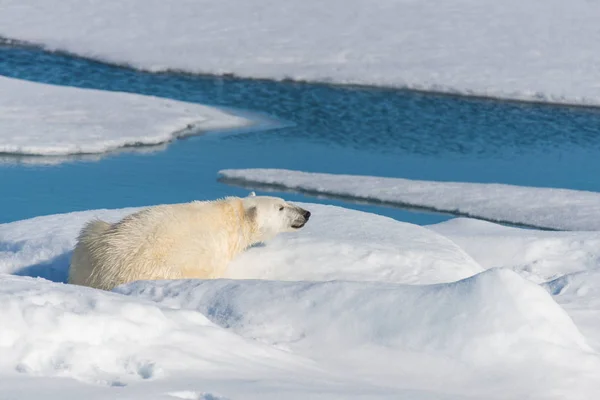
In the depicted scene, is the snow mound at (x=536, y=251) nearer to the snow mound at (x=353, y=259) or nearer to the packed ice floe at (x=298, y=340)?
the snow mound at (x=353, y=259)

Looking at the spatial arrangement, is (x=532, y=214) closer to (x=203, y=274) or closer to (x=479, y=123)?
(x=479, y=123)

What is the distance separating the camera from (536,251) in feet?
17.6

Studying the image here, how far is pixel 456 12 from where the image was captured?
15.1m

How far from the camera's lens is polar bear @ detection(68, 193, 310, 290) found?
4.08m

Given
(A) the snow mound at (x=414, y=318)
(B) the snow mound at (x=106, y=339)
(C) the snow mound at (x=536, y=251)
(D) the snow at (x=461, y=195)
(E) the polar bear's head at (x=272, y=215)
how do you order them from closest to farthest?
(B) the snow mound at (x=106, y=339)
(A) the snow mound at (x=414, y=318)
(E) the polar bear's head at (x=272, y=215)
(C) the snow mound at (x=536, y=251)
(D) the snow at (x=461, y=195)

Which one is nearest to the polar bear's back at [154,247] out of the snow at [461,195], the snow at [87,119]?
the snow at [461,195]

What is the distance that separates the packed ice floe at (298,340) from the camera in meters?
2.38

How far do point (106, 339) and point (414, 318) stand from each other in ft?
3.38

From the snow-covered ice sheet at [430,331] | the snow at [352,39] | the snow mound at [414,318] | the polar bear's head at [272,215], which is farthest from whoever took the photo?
the snow at [352,39]

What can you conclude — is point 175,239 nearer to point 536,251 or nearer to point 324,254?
point 324,254

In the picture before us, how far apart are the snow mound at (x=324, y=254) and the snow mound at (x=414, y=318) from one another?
3.77 feet

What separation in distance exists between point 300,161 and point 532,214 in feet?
7.75

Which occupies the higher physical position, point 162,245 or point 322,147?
point 322,147

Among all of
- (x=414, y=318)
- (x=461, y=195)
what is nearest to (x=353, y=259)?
(x=414, y=318)
